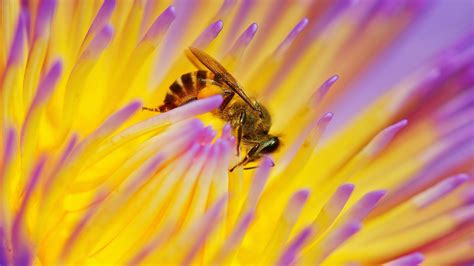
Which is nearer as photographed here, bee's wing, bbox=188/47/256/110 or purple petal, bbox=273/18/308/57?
bee's wing, bbox=188/47/256/110

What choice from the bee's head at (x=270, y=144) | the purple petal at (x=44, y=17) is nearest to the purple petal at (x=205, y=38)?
the bee's head at (x=270, y=144)

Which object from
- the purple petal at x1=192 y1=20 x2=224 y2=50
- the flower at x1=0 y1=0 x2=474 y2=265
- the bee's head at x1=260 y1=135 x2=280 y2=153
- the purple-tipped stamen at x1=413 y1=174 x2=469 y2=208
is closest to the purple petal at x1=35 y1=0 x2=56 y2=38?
the flower at x1=0 y1=0 x2=474 y2=265

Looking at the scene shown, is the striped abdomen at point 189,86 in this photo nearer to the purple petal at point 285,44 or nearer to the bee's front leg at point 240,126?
the bee's front leg at point 240,126

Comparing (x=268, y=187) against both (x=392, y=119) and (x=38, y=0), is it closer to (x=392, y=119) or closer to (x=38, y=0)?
(x=392, y=119)

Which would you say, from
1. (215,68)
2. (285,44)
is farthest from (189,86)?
(285,44)

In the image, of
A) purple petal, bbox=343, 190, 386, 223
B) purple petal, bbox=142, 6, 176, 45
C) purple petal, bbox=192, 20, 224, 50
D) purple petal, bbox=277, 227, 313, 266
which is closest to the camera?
purple petal, bbox=277, 227, 313, 266

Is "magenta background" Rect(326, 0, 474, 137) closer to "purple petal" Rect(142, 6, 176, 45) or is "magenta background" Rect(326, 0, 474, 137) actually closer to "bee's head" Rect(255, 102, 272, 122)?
"bee's head" Rect(255, 102, 272, 122)

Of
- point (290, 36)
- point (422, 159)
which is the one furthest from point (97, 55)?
point (422, 159)
